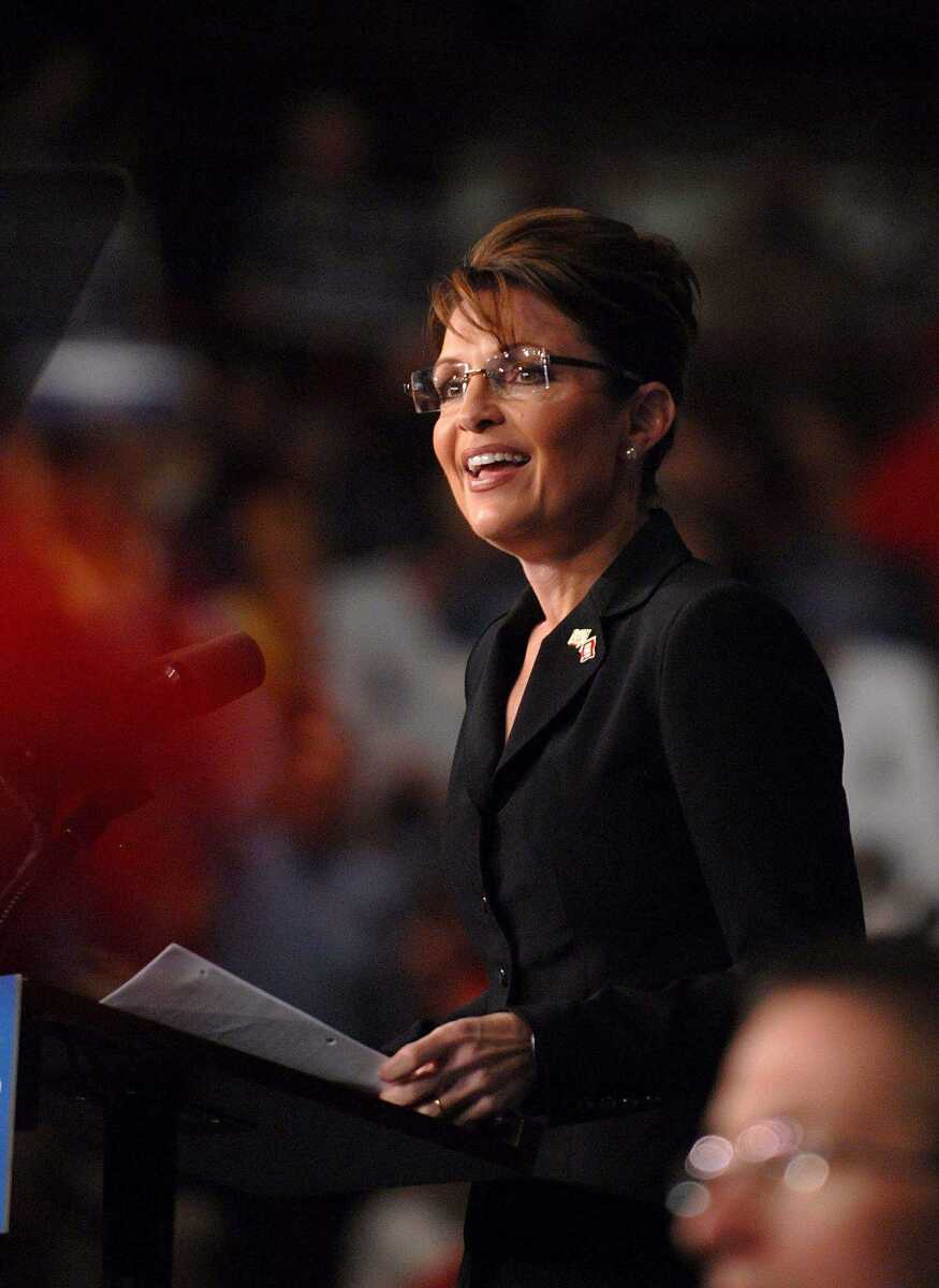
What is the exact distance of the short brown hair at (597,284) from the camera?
1920 mm

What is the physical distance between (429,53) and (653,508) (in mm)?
2573

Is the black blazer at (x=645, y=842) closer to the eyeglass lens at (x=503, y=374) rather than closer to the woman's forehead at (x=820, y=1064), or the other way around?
the eyeglass lens at (x=503, y=374)

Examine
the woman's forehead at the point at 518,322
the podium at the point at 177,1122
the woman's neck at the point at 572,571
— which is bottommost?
the podium at the point at 177,1122

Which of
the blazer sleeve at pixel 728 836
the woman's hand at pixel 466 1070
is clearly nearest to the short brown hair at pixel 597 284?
the blazer sleeve at pixel 728 836

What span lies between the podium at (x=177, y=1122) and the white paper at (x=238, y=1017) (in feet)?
0.12

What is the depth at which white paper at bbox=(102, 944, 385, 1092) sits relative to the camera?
1.37m

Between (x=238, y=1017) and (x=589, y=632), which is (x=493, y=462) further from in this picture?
(x=238, y=1017)

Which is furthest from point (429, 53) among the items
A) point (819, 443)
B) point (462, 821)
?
point (462, 821)

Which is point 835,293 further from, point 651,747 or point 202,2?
point 651,747

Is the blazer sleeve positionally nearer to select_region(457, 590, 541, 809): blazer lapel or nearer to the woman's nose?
select_region(457, 590, 541, 809): blazer lapel

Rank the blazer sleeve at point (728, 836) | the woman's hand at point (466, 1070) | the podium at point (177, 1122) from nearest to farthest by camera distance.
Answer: the podium at point (177, 1122), the woman's hand at point (466, 1070), the blazer sleeve at point (728, 836)

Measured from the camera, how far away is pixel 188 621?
4.03 m

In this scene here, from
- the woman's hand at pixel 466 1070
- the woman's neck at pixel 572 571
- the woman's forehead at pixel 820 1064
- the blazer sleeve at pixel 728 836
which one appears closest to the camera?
the woman's forehead at pixel 820 1064

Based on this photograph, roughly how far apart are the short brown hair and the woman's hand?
27.6 inches
